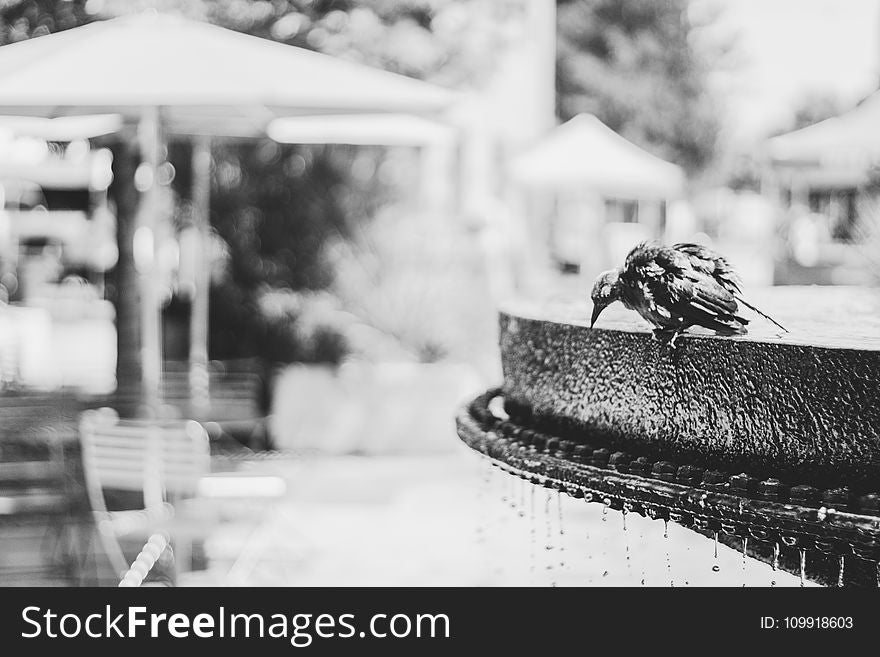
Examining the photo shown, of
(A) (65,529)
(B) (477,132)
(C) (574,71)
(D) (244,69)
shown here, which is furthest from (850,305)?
(C) (574,71)

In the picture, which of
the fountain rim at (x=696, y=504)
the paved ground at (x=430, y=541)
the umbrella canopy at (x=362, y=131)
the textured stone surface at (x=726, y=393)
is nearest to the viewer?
the fountain rim at (x=696, y=504)

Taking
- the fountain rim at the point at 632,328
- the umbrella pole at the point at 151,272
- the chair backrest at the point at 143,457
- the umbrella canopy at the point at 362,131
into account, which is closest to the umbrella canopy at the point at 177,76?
the umbrella pole at the point at 151,272

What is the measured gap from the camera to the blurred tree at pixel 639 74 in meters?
43.1

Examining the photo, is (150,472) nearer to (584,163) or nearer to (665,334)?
(665,334)

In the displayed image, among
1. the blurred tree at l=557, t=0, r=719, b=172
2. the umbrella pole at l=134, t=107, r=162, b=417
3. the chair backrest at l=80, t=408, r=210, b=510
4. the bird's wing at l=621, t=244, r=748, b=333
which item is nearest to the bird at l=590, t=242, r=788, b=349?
the bird's wing at l=621, t=244, r=748, b=333

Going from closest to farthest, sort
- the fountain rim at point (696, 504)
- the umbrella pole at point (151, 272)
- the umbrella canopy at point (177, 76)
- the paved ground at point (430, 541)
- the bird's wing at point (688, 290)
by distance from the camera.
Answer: the fountain rim at point (696, 504) < the bird's wing at point (688, 290) < the umbrella canopy at point (177, 76) < the paved ground at point (430, 541) < the umbrella pole at point (151, 272)

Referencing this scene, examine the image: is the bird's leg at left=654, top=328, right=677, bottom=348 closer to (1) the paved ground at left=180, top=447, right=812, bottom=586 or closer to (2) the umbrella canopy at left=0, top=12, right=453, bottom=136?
(1) the paved ground at left=180, top=447, right=812, bottom=586

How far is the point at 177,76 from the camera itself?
4.56 metres

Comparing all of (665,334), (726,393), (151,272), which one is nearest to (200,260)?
(151,272)

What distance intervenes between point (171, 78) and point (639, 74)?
42.4 metres

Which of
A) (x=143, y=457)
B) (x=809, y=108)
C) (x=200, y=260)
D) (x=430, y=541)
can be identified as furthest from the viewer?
(x=809, y=108)

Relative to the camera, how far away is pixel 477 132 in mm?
14234

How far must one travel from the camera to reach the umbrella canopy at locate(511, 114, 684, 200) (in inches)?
492

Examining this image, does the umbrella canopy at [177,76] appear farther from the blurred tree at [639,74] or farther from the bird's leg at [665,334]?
the blurred tree at [639,74]
